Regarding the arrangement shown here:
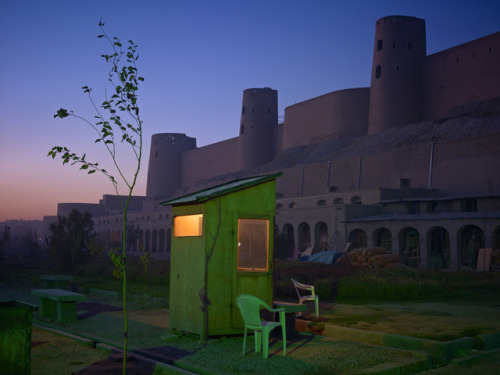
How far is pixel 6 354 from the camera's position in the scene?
4828 millimetres

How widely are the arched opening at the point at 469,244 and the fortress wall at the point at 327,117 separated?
29136 mm

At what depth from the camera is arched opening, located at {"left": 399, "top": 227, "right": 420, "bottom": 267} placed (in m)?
30.8

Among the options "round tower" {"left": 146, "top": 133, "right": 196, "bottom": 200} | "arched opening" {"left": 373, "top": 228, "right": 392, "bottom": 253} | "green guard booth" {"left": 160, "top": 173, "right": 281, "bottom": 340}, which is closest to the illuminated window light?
"green guard booth" {"left": 160, "top": 173, "right": 281, "bottom": 340}

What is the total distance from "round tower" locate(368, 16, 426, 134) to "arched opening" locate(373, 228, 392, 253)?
20769 millimetres

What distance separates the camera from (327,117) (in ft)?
196

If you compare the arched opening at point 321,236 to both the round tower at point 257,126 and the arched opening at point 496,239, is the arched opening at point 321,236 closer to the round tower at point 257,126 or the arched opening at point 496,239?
the arched opening at point 496,239

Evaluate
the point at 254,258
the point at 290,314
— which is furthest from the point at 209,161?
the point at 254,258

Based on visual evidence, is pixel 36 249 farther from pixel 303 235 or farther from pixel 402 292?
pixel 402 292

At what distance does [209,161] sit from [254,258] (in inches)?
2788

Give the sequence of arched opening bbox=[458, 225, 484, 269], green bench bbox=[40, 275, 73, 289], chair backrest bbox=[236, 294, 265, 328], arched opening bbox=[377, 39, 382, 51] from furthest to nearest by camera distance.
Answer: arched opening bbox=[377, 39, 382, 51]
arched opening bbox=[458, 225, 484, 269]
green bench bbox=[40, 275, 73, 289]
chair backrest bbox=[236, 294, 265, 328]

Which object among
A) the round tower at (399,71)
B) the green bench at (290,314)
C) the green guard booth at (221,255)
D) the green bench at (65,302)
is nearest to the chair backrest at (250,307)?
the green guard booth at (221,255)

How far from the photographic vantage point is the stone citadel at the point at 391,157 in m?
31.6

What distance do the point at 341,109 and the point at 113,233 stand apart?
123 ft

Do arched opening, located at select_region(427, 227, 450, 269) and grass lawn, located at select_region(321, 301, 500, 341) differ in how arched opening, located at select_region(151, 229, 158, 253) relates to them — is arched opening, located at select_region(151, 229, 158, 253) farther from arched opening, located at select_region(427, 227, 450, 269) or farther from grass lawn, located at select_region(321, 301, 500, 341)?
grass lawn, located at select_region(321, 301, 500, 341)
